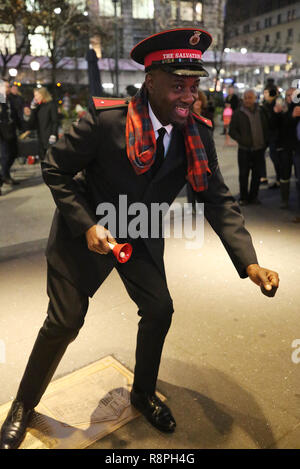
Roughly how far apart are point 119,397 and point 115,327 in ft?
3.13

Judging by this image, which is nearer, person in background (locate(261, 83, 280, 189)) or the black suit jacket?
the black suit jacket

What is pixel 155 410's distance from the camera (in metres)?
2.62

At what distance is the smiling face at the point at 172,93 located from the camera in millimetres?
2146

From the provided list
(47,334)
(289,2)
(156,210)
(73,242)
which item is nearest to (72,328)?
(47,334)

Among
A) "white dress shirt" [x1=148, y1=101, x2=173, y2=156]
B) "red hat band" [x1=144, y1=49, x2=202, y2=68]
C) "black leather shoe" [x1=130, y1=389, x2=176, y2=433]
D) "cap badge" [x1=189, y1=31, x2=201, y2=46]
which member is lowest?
"black leather shoe" [x1=130, y1=389, x2=176, y2=433]

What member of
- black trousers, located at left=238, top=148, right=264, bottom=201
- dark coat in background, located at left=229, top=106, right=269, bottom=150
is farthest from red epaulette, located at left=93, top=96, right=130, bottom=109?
black trousers, located at left=238, top=148, right=264, bottom=201

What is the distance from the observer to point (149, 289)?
2.38m

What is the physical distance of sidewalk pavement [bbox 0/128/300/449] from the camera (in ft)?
Result: 8.65

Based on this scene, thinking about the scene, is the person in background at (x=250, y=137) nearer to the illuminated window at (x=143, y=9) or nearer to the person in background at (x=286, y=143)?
the person in background at (x=286, y=143)

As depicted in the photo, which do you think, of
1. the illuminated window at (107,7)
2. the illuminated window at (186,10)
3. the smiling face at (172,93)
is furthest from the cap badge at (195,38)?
the illuminated window at (186,10)

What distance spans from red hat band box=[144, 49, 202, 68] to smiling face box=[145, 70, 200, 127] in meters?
0.06

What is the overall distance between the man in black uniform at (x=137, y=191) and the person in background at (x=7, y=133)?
696 centimetres

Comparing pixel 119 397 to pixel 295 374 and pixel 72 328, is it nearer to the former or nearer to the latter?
pixel 72 328

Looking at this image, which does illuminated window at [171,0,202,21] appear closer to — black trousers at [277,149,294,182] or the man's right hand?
black trousers at [277,149,294,182]
